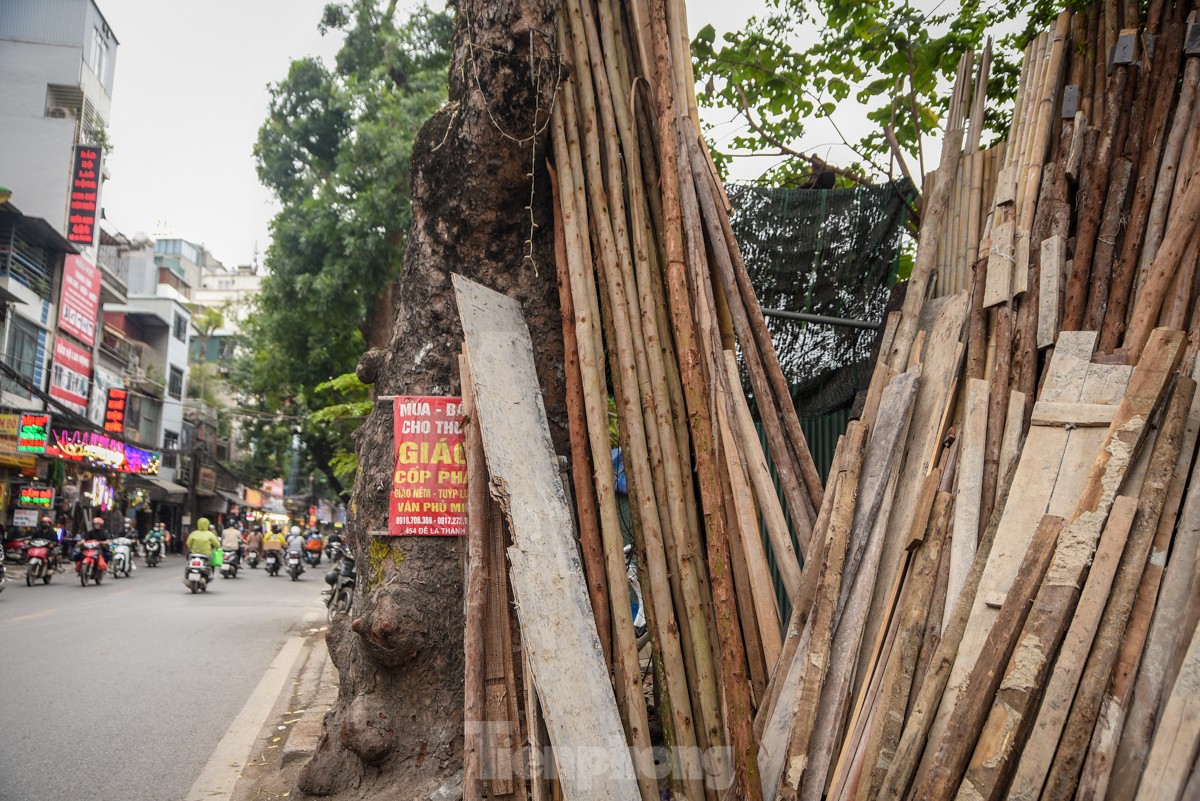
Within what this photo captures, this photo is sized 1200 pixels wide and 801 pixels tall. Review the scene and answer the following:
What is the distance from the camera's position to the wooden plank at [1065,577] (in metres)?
2.35

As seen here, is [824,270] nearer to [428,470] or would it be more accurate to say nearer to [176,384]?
[428,470]

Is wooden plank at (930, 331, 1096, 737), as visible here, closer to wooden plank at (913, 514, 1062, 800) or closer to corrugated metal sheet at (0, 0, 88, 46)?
wooden plank at (913, 514, 1062, 800)

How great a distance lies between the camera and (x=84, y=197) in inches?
918

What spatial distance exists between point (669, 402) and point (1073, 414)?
1478mm

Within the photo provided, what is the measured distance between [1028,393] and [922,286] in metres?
1.08

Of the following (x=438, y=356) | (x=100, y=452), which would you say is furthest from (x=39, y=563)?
(x=438, y=356)

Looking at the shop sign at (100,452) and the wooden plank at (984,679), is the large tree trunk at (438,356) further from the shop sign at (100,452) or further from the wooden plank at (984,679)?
the shop sign at (100,452)

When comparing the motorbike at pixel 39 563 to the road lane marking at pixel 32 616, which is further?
the motorbike at pixel 39 563

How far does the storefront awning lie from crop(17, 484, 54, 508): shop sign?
38.1 feet

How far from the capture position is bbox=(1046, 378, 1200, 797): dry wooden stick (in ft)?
7.54

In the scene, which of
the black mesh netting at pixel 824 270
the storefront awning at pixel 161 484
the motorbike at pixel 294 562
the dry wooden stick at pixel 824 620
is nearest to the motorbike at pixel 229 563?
the motorbike at pixel 294 562

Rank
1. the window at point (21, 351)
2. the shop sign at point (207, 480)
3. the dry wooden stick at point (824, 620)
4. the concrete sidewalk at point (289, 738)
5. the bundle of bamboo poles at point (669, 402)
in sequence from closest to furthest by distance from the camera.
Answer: the dry wooden stick at point (824, 620) → the bundle of bamboo poles at point (669, 402) → the concrete sidewalk at point (289, 738) → the window at point (21, 351) → the shop sign at point (207, 480)

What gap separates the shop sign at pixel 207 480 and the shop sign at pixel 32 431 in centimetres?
2196

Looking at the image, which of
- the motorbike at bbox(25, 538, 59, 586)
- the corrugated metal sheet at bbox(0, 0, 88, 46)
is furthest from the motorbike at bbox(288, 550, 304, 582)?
the corrugated metal sheet at bbox(0, 0, 88, 46)
